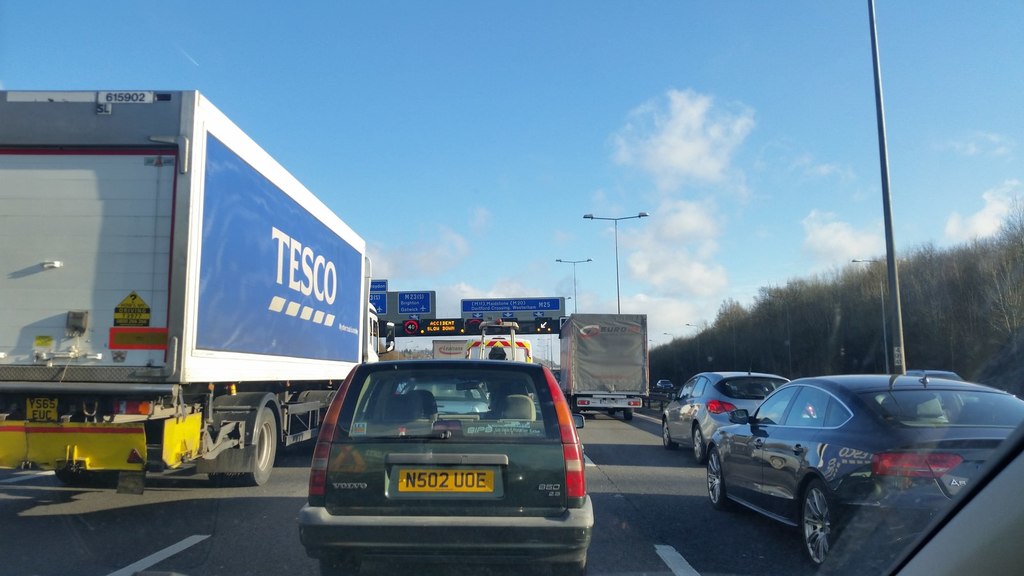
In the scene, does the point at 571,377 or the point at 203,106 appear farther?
the point at 571,377

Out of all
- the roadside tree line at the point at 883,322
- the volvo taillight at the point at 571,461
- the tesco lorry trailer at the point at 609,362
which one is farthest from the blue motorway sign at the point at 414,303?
the volvo taillight at the point at 571,461

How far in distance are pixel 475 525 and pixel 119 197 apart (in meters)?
4.44

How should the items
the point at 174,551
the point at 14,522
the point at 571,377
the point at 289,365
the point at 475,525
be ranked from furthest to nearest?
the point at 571,377 → the point at 289,365 → the point at 14,522 → the point at 174,551 → the point at 475,525

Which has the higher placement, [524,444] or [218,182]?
[218,182]

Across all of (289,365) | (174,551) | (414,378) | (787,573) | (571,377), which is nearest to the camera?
(414,378)

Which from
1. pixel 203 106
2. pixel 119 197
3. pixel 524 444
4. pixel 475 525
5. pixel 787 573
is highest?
pixel 203 106

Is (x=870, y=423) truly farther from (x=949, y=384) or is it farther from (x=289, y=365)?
(x=289, y=365)

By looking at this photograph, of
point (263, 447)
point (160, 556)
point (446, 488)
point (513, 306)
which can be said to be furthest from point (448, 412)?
point (513, 306)

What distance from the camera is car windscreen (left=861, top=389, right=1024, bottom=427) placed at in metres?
5.00

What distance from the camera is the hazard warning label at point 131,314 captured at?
21.2 feet

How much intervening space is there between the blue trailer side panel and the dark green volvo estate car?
2839 millimetres

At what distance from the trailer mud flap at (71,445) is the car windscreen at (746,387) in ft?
29.1

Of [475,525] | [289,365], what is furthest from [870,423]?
[289,365]

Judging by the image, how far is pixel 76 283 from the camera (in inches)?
258
